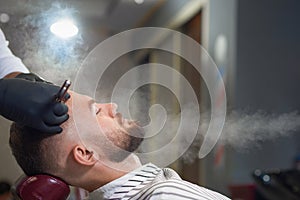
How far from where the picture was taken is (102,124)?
0.85m

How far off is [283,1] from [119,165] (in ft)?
3.29

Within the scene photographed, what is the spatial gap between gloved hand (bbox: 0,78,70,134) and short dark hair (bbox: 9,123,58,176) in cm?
3

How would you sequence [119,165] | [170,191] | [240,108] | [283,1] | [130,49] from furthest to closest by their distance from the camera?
[283,1], [240,108], [130,49], [119,165], [170,191]

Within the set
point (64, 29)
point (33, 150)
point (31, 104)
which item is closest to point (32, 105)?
point (31, 104)

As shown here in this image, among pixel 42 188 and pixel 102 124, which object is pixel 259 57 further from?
pixel 42 188

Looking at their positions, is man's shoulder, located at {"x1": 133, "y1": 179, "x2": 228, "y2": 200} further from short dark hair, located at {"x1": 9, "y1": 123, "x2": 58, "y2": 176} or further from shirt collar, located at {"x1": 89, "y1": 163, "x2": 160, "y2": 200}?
short dark hair, located at {"x1": 9, "y1": 123, "x2": 58, "y2": 176}

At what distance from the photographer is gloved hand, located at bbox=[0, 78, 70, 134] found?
0.74 m

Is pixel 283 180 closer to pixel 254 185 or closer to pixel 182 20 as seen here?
pixel 254 185

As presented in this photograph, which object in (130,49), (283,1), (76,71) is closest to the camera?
(76,71)

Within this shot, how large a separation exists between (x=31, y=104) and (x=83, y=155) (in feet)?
0.49

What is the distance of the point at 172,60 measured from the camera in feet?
4.09

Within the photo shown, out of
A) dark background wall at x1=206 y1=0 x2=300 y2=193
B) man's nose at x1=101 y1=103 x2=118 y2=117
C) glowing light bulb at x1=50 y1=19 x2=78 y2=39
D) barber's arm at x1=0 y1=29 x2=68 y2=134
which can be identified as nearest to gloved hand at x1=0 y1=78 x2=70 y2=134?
barber's arm at x1=0 y1=29 x2=68 y2=134

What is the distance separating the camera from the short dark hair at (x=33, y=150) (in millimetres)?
812

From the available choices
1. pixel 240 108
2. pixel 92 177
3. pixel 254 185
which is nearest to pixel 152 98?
pixel 92 177
